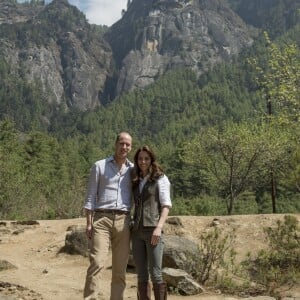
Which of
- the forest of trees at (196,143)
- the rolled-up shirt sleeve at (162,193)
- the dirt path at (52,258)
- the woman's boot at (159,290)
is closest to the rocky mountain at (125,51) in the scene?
the forest of trees at (196,143)

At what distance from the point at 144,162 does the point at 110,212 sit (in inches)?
25.8

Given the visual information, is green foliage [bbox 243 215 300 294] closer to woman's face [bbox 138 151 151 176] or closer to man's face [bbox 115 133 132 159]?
woman's face [bbox 138 151 151 176]

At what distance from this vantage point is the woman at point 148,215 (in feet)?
17.3

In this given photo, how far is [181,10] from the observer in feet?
578

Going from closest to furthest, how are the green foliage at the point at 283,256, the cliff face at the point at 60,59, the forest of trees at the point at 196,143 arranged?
1. the green foliage at the point at 283,256
2. the forest of trees at the point at 196,143
3. the cliff face at the point at 60,59

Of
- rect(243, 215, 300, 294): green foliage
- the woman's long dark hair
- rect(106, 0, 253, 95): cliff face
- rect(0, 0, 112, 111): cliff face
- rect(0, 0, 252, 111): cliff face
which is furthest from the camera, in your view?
rect(0, 0, 112, 111): cliff face

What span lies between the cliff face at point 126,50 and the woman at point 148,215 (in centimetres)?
Result: 15913

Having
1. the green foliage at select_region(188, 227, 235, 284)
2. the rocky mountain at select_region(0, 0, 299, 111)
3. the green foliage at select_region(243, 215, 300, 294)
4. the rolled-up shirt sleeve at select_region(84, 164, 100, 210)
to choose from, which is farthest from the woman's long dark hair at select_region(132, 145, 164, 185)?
the rocky mountain at select_region(0, 0, 299, 111)

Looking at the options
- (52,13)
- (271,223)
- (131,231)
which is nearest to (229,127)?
(271,223)

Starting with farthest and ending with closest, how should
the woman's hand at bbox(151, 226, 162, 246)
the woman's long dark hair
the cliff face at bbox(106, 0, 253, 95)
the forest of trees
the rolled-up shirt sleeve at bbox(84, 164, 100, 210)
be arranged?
the cliff face at bbox(106, 0, 253, 95) < the forest of trees < the rolled-up shirt sleeve at bbox(84, 164, 100, 210) < the woman's long dark hair < the woman's hand at bbox(151, 226, 162, 246)

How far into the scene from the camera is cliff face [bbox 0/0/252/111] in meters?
168

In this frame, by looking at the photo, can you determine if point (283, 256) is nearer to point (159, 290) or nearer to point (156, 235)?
point (159, 290)

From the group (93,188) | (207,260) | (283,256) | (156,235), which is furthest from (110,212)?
(283,256)

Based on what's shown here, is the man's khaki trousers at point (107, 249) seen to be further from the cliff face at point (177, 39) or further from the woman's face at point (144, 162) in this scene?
the cliff face at point (177, 39)
